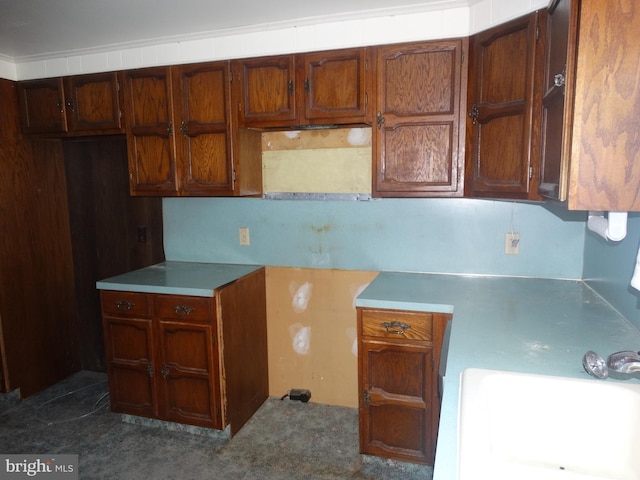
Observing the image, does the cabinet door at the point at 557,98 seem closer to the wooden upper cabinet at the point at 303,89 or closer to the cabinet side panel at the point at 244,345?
the wooden upper cabinet at the point at 303,89

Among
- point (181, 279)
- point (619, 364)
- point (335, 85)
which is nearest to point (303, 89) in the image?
point (335, 85)

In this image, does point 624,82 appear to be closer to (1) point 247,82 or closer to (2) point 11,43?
(1) point 247,82

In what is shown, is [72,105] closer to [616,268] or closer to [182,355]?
[182,355]

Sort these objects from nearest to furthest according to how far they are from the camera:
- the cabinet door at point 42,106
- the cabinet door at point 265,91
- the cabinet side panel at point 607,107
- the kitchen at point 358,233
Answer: the cabinet side panel at point 607,107 < the kitchen at point 358,233 < the cabinet door at point 265,91 < the cabinet door at point 42,106

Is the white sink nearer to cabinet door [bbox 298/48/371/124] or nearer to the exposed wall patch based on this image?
cabinet door [bbox 298/48/371/124]

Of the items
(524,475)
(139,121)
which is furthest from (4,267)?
(524,475)

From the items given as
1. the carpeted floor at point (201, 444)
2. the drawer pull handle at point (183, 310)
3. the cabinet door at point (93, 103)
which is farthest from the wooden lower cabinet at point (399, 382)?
the cabinet door at point (93, 103)

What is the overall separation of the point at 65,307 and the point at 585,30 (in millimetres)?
3357

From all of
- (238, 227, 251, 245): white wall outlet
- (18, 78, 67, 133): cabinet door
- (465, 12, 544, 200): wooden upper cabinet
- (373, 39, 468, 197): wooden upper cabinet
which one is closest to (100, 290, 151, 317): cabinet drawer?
(238, 227, 251, 245): white wall outlet

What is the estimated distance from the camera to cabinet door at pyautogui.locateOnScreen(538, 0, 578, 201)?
104 cm

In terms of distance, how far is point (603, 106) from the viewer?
0.97m

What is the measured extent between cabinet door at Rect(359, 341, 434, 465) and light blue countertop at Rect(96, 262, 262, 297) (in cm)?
89

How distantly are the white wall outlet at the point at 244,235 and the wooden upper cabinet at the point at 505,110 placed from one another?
1373mm

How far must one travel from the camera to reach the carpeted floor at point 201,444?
210 centimetres
